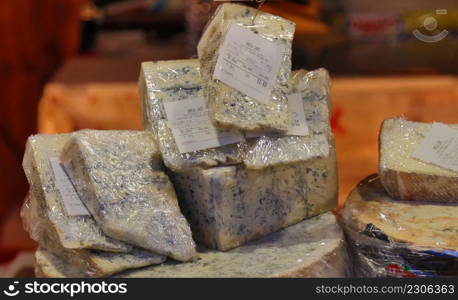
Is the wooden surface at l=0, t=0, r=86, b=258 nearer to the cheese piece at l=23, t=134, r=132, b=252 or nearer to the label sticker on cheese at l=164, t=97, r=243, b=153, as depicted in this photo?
the cheese piece at l=23, t=134, r=132, b=252

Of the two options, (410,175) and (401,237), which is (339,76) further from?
(401,237)

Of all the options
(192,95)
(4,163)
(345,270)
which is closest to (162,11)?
(4,163)

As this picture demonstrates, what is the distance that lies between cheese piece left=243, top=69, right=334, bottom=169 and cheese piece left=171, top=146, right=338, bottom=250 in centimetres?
3

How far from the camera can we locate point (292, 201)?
57.4 inches

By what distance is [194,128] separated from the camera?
54.7 inches

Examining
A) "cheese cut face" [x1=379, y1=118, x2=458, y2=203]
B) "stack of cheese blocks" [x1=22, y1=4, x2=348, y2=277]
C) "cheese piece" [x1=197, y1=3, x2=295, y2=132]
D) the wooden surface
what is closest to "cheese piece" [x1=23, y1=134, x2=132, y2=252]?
"stack of cheese blocks" [x1=22, y1=4, x2=348, y2=277]

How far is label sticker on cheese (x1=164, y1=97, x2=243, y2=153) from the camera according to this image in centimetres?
137

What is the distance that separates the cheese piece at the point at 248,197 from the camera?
135 cm

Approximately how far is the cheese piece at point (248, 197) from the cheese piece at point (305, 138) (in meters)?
0.03

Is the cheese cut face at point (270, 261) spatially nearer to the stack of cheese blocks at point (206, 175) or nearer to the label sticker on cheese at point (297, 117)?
the stack of cheese blocks at point (206, 175)

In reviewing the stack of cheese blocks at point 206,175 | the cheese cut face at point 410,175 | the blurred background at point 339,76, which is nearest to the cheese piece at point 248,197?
the stack of cheese blocks at point 206,175

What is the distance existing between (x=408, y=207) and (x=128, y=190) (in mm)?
547

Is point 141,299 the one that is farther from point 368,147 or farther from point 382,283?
point 368,147

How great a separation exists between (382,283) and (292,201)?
12.4 inches
